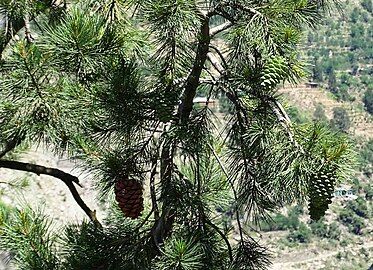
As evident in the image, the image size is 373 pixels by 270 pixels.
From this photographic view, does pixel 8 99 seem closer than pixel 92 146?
Yes

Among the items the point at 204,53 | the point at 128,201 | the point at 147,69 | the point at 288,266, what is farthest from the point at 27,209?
the point at 288,266

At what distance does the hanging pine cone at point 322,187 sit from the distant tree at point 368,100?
21744mm

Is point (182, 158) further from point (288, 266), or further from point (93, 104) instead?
point (288, 266)

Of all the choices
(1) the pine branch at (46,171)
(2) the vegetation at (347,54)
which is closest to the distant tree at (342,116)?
(2) the vegetation at (347,54)

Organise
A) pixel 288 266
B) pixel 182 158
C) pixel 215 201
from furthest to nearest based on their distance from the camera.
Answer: pixel 288 266
pixel 215 201
pixel 182 158

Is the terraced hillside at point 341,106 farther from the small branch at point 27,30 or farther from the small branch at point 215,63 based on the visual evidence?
the small branch at point 215,63

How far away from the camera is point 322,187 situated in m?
0.76

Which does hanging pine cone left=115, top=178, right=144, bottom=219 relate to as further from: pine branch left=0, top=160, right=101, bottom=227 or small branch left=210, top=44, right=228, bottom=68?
pine branch left=0, top=160, right=101, bottom=227

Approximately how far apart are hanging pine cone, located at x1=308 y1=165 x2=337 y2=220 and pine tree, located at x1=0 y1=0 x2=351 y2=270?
0.04 metres

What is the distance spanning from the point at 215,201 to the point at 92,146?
30 cm

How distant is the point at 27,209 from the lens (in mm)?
1207

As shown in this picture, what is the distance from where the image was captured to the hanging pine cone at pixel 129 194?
103cm

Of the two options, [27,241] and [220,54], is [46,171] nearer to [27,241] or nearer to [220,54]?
[27,241]

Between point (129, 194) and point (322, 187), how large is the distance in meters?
0.39
